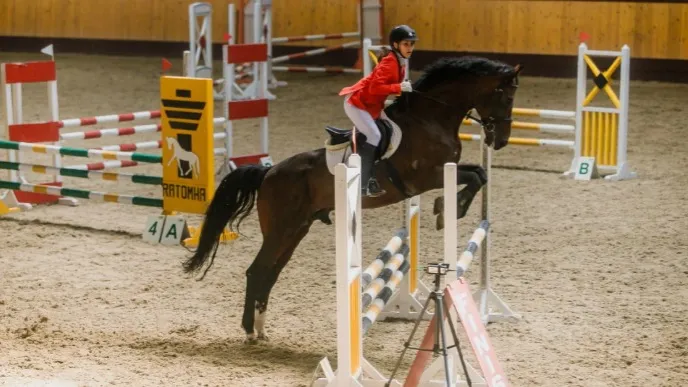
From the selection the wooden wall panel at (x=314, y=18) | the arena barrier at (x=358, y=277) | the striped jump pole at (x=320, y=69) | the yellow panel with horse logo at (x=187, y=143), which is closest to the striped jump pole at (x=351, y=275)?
the arena barrier at (x=358, y=277)

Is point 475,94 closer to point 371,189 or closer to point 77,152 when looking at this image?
point 371,189

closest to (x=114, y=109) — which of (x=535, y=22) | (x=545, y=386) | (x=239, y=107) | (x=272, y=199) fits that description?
(x=239, y=107)

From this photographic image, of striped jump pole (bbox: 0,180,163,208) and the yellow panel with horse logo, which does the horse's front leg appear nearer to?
the yellow panel with horse logo

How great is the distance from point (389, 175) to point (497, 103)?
801 mm

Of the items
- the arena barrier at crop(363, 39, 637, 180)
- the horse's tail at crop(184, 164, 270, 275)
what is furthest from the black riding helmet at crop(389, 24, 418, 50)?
the arena barrier at crop(363, 39, 637, 180)

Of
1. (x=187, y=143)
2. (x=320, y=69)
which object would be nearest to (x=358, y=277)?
(x=187, y=143)

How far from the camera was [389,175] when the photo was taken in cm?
672

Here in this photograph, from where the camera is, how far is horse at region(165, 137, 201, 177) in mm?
8766

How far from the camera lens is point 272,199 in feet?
21.5

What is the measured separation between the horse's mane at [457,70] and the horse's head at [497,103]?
33 millimetres

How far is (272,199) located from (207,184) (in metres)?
2.22

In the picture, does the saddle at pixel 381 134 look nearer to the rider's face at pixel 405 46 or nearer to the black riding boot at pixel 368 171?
the black riding boot at pixel 368 171

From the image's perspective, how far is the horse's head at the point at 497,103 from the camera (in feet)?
22.3

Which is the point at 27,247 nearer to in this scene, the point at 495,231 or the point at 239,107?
the point at 239,107
